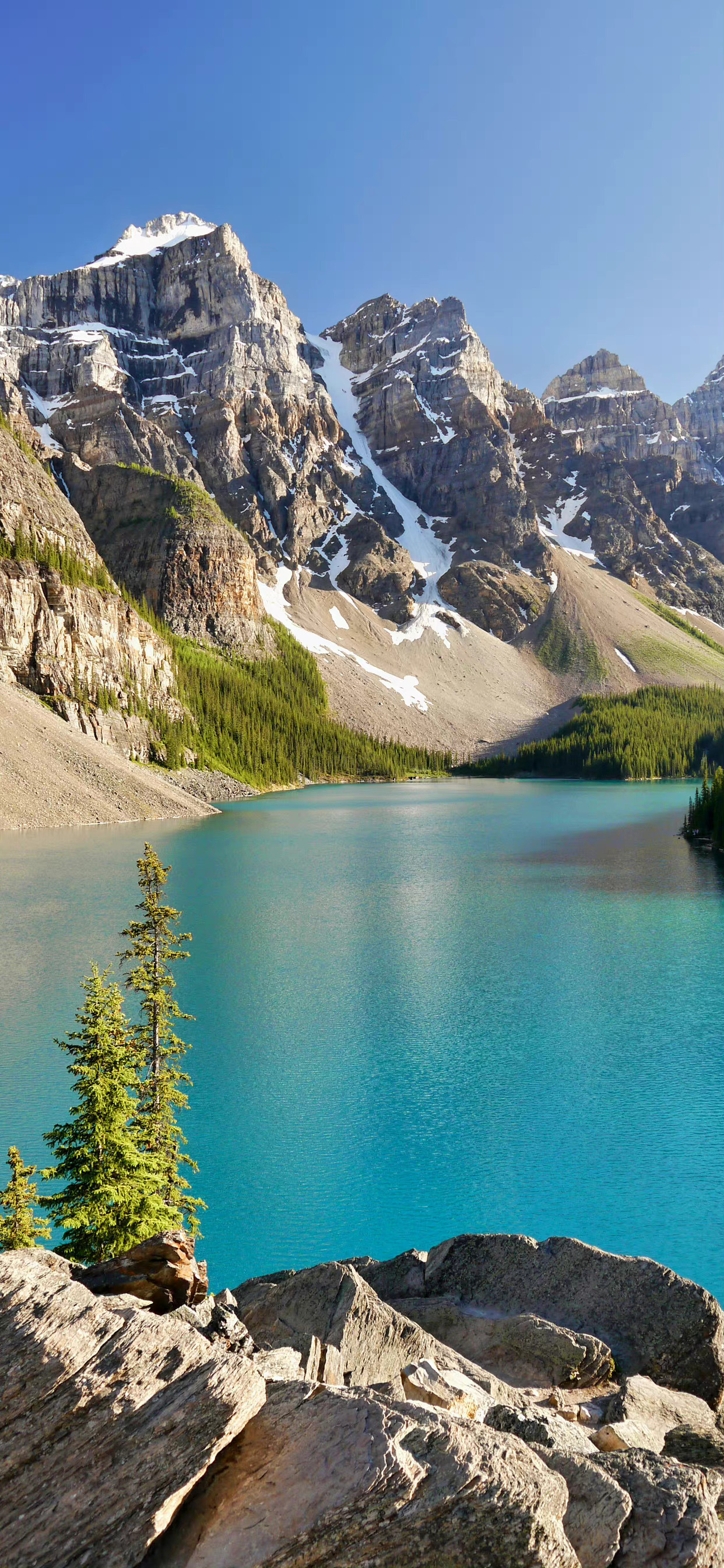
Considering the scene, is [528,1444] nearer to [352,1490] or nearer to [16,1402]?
[352,1490]

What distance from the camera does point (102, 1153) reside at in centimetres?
1015

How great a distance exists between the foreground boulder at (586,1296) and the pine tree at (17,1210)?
4.01 metres

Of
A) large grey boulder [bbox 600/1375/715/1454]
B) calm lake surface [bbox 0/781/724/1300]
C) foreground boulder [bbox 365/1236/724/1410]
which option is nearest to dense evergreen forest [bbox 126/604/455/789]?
calm lake surface [bbox 0/781/724/1300]

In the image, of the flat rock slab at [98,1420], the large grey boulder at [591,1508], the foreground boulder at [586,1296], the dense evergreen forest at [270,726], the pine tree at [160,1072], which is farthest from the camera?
the dense evergreen forest at [270,726]

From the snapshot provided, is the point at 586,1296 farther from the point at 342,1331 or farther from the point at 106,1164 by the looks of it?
the point at 106,1164

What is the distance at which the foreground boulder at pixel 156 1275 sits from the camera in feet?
22.2

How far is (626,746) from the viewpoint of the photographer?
142 m

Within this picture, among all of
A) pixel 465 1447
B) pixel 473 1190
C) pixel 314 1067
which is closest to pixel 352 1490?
pixel 465 1447

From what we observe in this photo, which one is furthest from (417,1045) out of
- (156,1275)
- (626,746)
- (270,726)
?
(626,746)

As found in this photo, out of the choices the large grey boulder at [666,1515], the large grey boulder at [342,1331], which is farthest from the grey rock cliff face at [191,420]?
the large grey boulder at [666,1515]

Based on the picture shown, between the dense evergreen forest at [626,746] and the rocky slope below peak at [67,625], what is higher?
the rocky slope below peak at [67,625]

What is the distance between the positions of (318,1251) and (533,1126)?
561 centimetres

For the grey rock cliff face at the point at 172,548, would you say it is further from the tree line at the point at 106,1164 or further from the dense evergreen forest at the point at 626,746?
the tree line at the point at 106,1164

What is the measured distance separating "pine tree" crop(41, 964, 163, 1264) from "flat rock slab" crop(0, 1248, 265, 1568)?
491 cm
